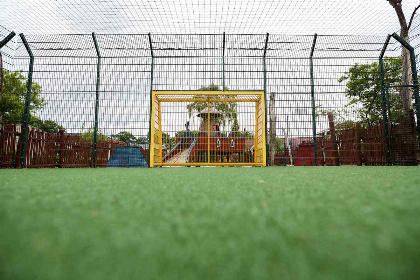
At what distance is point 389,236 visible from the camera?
46 centimetres

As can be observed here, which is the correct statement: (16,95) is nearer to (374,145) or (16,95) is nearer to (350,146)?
(350,146)

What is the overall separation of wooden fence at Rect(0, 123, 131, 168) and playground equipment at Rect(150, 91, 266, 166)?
2.77ft

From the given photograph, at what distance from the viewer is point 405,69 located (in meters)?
8.61

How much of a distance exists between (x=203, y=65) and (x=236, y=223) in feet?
21.9

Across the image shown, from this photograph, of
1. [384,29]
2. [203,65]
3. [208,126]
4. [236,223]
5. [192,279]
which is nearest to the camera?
[192,279]

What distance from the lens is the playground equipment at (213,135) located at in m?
6.27

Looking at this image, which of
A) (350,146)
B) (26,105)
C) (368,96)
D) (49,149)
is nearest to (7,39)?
(26,105)

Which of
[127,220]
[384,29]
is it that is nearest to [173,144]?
[127,220]

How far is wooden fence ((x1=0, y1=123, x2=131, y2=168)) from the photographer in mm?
5320

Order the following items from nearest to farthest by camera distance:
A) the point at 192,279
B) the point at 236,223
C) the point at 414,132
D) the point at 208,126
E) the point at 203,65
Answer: the point at 192,279 → the point at 236,223 → the point at 414,132 → the point at 208,126 → the point at 203,65

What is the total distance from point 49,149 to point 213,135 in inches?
166

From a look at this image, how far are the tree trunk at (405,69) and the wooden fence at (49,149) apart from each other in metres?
7.93

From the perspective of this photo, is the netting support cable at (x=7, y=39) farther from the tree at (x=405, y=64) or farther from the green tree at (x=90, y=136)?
the tree at (x=405, y=64)

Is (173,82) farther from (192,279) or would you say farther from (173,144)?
(192,279)
